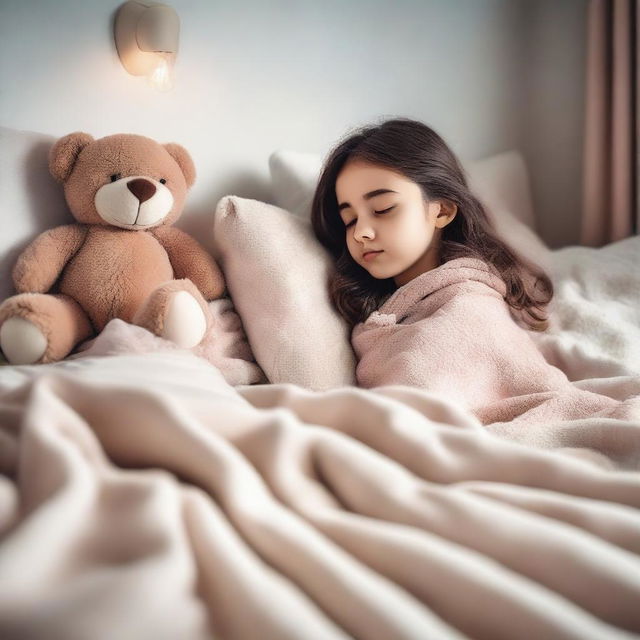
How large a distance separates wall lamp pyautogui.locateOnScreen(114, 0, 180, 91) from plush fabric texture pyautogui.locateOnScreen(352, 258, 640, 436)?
0.67 m

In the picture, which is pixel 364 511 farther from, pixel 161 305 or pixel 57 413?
pixel 161 305

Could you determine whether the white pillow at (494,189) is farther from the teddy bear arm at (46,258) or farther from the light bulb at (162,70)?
the teddy bear arm at (46,258)

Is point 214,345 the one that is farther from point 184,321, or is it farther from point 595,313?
point 595,313

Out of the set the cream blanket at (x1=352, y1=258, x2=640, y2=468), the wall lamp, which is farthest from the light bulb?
the cream blanket at (x1=352, y1=258, x2=640, y2=468)

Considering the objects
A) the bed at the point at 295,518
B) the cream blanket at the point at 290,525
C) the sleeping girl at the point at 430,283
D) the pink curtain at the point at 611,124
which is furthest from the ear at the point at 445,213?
the pink curtain at the point at 611,124

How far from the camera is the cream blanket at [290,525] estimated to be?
36 cm

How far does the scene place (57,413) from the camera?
492 millimetres

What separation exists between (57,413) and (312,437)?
206 mm

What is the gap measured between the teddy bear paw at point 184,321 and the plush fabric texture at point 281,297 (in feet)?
0.48

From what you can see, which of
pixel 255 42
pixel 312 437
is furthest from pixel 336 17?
pixel 312 437

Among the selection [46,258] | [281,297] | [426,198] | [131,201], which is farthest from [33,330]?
[426,198]

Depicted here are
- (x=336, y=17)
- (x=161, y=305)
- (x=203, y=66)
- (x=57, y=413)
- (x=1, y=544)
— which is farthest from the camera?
(x=336, y=17)

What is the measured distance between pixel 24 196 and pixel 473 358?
850mm

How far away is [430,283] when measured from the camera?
1.17 metres
